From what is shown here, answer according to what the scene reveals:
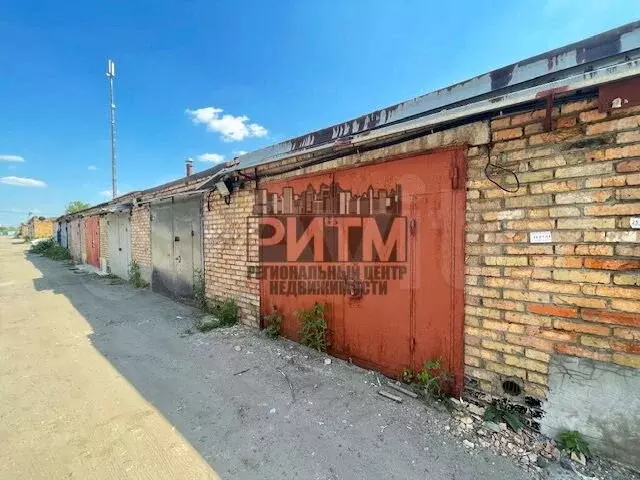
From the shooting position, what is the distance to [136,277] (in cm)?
799

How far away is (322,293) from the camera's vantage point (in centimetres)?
346

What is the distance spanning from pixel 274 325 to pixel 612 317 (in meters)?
3.34

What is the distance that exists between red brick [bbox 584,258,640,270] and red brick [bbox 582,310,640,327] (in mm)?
272

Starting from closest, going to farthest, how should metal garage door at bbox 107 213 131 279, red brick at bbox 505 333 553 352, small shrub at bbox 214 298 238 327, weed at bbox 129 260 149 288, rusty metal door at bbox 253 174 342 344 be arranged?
1. red brick at bbox 505 333 553 352
2. rusty metal door at bbox 253 174 342 344
3. small shrub at bbox 214 298 238 327
4. weed at bbox 129 260 149 288
5. metal garage door at bbox 107 213 131 279

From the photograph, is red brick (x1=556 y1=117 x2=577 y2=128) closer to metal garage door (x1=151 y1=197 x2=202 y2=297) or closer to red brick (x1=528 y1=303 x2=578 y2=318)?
red brick (x1=528 y1=303 x2=578 y2=318)

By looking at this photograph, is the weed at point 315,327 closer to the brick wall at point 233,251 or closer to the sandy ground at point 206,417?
the sandy ground at point 206,417

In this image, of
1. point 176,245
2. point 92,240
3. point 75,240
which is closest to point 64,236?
point 75,240

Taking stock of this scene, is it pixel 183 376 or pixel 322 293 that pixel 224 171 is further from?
pixel 183 376

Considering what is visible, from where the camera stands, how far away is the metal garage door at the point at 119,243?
8727 mm

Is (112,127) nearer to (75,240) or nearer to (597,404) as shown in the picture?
(75,240)

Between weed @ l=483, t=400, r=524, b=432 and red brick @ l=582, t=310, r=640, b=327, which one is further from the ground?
red brick @ l=582, t=310, r=640, b=327

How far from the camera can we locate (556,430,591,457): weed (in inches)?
71.9

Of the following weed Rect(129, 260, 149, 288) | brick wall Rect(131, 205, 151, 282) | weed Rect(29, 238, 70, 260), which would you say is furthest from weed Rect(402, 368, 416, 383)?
weed Rect(29, 238, 70, 260)

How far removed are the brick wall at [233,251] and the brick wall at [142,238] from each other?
3073mm
